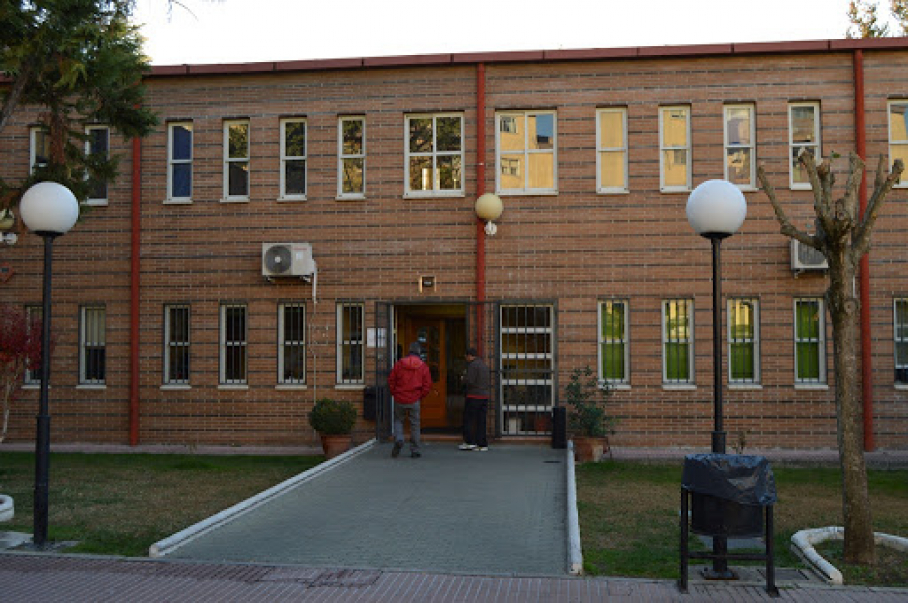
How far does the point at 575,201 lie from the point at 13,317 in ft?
32.3

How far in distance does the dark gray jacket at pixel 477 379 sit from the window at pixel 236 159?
20.0 feet

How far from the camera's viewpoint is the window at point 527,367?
16.3 metres

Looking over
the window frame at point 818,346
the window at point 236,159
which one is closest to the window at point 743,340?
the window frame at point 818,346

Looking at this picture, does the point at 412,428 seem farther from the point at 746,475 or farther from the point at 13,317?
the point at 746,475

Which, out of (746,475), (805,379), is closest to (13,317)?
(746,475)

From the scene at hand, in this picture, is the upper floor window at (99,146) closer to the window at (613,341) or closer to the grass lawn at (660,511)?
the window at (613,341)

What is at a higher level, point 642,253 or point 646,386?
point 642,253

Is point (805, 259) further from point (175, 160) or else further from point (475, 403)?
point (175, 160)

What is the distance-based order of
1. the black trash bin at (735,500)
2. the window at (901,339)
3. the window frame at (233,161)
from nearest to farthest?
the black trash bin at (735,500) < the window at (901,339) < the window frame at (233,161)

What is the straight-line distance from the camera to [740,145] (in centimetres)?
1636

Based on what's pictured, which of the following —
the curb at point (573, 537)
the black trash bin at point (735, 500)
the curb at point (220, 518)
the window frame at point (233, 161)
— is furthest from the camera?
the window frame at point (233, 161)

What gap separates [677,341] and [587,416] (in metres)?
2.60

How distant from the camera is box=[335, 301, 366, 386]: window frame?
16828 millimetres

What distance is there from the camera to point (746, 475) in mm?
6949
